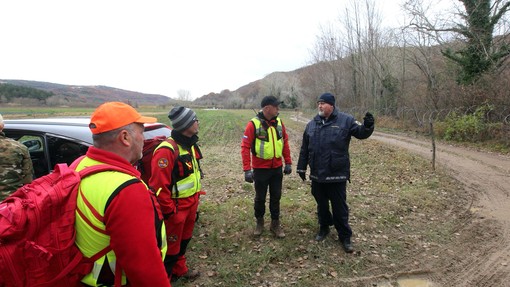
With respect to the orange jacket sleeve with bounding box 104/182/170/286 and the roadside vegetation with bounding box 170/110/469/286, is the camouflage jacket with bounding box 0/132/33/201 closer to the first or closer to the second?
the roadside vegetation with bounding box 170/110/469/286

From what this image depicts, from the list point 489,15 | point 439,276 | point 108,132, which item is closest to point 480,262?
point 439,276

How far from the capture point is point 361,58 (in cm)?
2852

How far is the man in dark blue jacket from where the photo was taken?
436cm

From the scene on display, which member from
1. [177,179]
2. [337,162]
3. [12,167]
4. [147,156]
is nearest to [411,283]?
[337,162]

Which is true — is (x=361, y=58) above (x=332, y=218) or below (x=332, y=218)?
above

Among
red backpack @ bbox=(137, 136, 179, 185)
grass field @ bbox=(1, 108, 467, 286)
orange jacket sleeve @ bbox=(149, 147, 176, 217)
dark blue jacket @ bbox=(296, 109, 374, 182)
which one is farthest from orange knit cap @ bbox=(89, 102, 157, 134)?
dark blue jacket @ bbox=(296, 109, 374, 182)

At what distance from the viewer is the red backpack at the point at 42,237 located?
137 cm

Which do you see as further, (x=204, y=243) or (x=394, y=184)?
(x=394, y=184)

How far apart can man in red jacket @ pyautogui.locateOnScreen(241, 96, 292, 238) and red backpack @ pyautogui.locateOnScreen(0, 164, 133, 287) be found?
10.7 ft

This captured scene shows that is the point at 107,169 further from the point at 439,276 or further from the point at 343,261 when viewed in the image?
the point at 439,276

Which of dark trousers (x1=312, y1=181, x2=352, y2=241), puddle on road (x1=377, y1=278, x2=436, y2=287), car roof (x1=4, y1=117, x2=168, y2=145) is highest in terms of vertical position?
car roof (x1=4, y1=117, x2=168, y2=145)

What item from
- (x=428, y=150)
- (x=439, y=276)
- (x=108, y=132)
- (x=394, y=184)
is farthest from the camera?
(x=428, y=150)

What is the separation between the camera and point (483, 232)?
515 centimetres

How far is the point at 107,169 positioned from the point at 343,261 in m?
3.78
